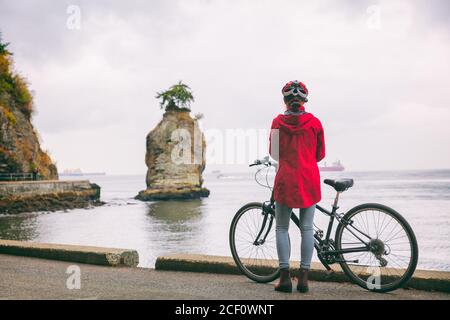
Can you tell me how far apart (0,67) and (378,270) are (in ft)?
171

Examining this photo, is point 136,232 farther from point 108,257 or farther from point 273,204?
point 273,204

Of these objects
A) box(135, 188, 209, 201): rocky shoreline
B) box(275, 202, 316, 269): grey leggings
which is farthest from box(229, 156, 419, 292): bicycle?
box(135, 188, 209, 201): rocky shoreline

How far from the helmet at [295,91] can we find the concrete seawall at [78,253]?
3.39 metres

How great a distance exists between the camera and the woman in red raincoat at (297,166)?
450cm

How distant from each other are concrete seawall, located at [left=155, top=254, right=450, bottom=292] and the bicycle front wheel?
0.06 meters

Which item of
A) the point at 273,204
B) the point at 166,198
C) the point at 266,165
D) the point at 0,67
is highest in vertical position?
the point at 0,67

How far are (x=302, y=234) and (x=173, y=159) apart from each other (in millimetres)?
60851

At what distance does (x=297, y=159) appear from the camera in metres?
4.51

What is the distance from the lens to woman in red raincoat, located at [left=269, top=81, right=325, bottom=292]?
450 centimetres

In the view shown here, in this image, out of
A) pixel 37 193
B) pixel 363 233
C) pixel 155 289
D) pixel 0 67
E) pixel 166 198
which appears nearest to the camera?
pixel 363 233

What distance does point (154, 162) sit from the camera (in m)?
65.6

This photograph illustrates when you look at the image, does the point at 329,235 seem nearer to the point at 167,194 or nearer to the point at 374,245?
the point at 374,245

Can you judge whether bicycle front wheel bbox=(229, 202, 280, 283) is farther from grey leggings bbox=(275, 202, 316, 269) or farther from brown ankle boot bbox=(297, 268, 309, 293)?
brown ankle boot bbox=(297, 268, 309, 293)
